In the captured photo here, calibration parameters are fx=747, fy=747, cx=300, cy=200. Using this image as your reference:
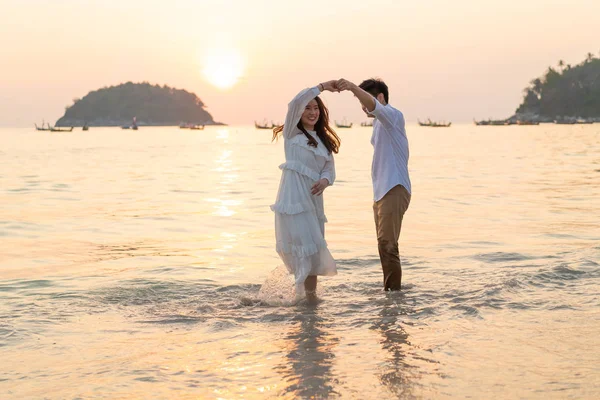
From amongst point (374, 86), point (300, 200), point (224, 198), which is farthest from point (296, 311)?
point (224, 198)

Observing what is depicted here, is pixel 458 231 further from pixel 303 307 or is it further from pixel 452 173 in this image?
pixel 452 173

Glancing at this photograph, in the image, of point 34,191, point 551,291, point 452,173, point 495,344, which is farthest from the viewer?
point 452,173

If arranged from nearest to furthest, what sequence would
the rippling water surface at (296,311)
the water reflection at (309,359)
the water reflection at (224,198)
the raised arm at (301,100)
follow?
the water reflection at (309,359) < the rippling water surface at (296,311) < the raised arm at (301,100) < the water reflection at (224,198)

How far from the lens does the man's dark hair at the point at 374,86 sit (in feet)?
22.3

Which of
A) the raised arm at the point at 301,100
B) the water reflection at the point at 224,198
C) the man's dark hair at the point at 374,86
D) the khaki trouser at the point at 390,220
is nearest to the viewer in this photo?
the raised arm at the point at 301,100

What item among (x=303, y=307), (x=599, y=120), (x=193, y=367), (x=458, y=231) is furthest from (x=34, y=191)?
(x=599, y=120)

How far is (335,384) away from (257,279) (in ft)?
13.7

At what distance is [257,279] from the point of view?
8617mm

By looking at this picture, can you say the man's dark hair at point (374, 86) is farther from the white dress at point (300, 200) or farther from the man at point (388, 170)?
the white dress at point (300, 200)

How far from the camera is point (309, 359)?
5.08m

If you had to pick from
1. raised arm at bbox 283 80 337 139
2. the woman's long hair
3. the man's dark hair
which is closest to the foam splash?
the woman's long hair

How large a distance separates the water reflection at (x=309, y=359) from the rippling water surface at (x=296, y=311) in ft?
0.06

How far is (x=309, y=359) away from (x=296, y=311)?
1.58 m

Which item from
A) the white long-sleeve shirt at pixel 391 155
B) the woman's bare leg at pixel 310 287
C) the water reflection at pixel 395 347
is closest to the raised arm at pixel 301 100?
the white long-sleeve shirt at pixel 391 155
